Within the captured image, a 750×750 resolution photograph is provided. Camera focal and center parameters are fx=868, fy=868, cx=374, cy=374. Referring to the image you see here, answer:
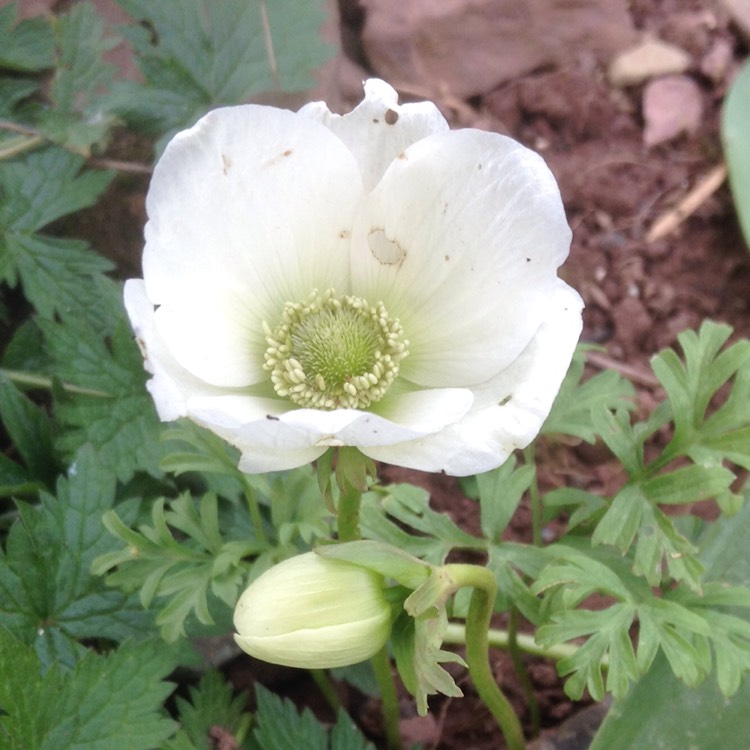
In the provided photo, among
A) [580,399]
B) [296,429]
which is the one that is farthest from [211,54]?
[296,429]

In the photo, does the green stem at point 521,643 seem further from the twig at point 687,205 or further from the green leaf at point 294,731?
the twig at point 687,205

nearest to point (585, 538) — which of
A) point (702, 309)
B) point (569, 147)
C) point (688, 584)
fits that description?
point (688, 584)

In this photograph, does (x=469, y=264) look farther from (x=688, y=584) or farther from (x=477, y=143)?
(x=688, y=584)

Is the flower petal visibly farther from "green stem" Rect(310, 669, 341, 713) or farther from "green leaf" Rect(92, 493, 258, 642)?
"green stem" Rect(310, 669, 341, 713)

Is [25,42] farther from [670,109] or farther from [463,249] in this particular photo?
[670,109]

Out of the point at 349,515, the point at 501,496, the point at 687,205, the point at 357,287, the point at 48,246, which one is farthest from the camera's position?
the point at 687,205

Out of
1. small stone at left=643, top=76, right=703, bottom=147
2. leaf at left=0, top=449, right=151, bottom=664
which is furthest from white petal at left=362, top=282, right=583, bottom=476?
small stone at left=643, top=76, right=703, bottom=147
